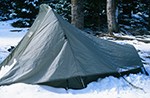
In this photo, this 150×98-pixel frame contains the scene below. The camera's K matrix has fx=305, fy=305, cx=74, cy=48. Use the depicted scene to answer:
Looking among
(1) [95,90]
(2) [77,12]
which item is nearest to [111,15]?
(2) [77,12]

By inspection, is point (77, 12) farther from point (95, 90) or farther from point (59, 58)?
point (95, 90)

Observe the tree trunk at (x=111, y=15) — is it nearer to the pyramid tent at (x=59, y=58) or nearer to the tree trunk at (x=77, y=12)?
the tree trunk at (x=77, y=12)

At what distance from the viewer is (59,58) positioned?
7520mm

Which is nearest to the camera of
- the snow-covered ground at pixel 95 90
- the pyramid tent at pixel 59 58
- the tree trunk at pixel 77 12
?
the snow-covered ground at pixel 95 90

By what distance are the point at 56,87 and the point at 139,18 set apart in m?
16.5

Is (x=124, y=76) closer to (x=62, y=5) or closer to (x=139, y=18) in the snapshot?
(x=62, y=5)

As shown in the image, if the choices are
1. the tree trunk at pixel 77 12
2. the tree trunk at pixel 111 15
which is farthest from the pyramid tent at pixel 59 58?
the tree trunk at pixel 111 15

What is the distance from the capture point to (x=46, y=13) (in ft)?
26.8

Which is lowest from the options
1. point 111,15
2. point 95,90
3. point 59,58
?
point 95,90

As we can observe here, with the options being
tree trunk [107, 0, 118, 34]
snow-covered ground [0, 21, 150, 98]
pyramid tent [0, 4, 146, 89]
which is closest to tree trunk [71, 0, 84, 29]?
tree trunk [107, 0, 118, 34]

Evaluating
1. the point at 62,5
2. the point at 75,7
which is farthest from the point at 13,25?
the point at 75,7

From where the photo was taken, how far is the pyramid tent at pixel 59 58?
7363mm

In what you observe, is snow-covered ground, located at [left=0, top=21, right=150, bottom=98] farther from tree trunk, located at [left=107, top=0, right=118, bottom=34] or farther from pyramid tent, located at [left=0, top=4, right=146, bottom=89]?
tree trunk, located at [left=107, top=0, right=118, bottom=34]

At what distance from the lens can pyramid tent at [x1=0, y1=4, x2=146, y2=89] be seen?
7363mm
